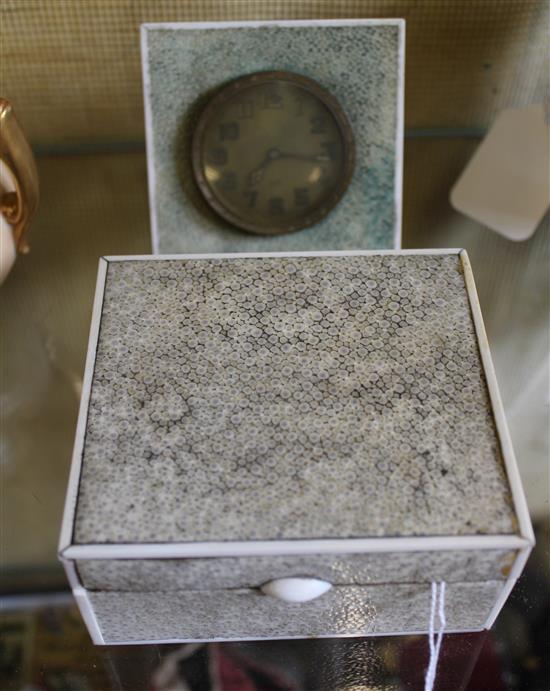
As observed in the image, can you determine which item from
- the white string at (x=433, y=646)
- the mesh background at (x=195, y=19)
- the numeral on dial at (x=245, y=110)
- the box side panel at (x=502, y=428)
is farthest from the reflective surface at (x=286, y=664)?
the mesh background at (x=195, y=19)

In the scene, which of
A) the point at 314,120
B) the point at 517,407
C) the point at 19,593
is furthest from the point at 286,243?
the point at 19,593

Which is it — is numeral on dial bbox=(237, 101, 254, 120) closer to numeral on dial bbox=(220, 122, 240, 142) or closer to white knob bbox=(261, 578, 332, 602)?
numeral on dial bbox=(220, 122, 240, 142)

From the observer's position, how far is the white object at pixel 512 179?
33.9 inches

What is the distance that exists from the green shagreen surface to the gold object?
11 cm

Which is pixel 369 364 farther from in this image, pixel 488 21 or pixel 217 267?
pixel 488 21

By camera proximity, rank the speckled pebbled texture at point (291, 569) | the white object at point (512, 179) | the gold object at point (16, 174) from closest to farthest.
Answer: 1. the speckled pebbled texture at point (291, 569)
2. the gold object at point (16, 174)
3. the white object at point (512, 179)

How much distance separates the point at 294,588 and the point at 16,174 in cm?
44

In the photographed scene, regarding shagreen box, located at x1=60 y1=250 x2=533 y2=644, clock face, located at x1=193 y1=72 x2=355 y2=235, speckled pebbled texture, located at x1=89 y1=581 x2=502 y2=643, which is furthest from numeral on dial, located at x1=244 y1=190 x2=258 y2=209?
speckled pebbled texture, located at x1=89 y1=581 x2=502 y2=643

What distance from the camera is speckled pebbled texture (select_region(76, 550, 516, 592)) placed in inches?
18.8

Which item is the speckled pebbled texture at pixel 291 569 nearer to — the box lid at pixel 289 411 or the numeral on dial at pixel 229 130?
the box lid at pixel 289 411

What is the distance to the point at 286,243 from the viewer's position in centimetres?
79

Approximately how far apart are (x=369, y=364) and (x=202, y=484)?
0.45ft

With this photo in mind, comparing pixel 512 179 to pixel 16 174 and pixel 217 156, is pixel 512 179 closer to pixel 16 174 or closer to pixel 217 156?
pixel 217 156

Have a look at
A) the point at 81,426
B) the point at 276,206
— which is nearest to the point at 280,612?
the point at 81,426
